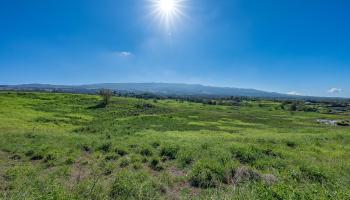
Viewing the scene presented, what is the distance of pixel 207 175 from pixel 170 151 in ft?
16.6

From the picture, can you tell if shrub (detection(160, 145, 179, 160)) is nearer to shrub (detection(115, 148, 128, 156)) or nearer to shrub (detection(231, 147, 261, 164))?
shrub (detection(115, 148, 128, 156))

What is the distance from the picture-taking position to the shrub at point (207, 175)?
1231cm

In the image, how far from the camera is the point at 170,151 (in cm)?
1750

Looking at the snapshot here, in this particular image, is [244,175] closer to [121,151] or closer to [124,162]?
[124,162]

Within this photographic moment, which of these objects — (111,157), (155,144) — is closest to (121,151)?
(111,157)

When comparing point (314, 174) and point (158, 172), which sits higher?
point (314, 174)

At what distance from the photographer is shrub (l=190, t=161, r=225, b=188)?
1231 cm

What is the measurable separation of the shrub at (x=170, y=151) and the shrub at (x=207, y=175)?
3.39 meters

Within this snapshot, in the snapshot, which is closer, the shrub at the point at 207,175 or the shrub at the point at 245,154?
the shrub at the point at 207,175

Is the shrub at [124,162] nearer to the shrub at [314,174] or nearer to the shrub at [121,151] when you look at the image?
the shrub at [121,151]

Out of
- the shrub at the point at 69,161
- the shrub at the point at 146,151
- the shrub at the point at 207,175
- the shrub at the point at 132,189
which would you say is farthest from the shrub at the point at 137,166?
the shrub at the point at 69,161

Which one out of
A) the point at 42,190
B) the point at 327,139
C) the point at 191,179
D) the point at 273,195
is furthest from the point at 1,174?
the point at 327,139

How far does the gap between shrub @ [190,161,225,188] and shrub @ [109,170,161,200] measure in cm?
213

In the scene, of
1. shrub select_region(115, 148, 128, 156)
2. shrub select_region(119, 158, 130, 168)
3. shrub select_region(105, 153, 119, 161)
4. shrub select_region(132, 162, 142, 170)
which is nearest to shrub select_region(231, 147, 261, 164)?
shrub select_region(132, 162, 142, 170)
